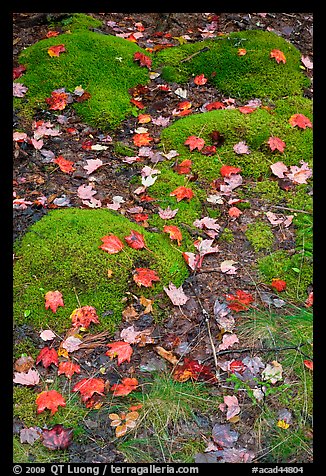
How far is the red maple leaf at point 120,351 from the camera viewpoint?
3.21 metres

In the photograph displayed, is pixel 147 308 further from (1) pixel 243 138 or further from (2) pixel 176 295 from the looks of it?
(1) pixel 243 138

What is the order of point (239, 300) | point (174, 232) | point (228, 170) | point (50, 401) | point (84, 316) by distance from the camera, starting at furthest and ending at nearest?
point (228, 170)
point (174, 232)
point (239, 300)
point (84, 316)
point (50, 401)

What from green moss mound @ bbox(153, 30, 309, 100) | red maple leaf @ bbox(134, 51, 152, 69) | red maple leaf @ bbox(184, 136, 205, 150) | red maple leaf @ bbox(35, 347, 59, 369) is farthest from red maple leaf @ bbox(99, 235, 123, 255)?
red maple leaf @ bbox(134, 51, 152, 69)

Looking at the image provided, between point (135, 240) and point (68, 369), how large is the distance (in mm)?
1121

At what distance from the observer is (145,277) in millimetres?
3586

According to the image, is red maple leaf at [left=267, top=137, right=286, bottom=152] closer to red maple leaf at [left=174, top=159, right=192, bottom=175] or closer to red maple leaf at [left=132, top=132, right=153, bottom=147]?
red maple leaf at [left=174, top=159, right=192, bottom=175]

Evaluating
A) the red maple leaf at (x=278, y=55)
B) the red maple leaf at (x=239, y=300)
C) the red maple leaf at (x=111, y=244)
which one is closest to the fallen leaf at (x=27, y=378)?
the red maple leaf at (x=111, y=244)

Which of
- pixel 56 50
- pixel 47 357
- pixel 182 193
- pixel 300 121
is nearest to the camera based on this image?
pixel 47 357

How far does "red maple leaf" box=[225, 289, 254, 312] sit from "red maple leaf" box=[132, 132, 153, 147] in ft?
6.80

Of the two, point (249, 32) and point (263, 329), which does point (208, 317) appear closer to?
point (263, 329)

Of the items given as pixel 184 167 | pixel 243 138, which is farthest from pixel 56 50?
pixel 243 138

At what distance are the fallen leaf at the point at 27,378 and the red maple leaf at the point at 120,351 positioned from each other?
473mm

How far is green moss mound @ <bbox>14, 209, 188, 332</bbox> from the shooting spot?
3439 millimetres

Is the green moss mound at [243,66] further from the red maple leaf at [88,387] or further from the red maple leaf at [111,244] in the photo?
the red maple leaf at [88,387]
